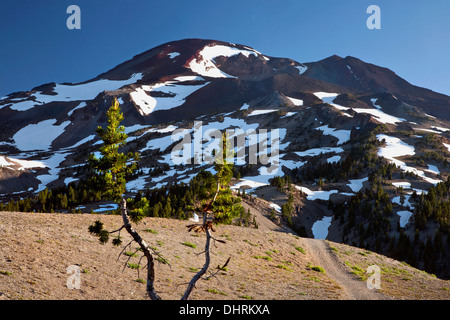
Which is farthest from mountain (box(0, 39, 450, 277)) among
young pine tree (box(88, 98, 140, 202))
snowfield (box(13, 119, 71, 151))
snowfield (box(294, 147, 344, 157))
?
young pine tree (box(88, 98, 140, 202))

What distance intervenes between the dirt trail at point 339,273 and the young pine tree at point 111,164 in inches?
633

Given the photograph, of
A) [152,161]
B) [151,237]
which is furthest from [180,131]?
[151,237]

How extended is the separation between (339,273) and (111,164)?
2329 centimetres

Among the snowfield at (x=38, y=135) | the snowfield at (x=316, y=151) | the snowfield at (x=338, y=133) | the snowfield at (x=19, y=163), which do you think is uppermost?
the snowfield at (x=38, y=135)

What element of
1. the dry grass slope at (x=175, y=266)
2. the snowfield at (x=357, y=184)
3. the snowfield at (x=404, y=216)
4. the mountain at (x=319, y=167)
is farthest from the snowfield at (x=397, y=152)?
the dry grass slope at (x=175, y=266)

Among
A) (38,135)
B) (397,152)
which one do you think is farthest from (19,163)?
(397,152)

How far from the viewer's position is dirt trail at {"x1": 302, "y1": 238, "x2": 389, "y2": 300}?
19141mm

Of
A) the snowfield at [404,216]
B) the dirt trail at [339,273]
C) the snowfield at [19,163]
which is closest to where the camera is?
the dirt trail at [339,273]

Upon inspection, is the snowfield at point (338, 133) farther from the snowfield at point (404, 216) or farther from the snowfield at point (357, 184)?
the snowfield at point (404, 216)

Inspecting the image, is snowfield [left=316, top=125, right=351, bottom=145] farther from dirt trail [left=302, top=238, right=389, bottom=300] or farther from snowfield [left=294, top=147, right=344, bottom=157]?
dirt trail [left=302, top=238, right=389, bottom=300]

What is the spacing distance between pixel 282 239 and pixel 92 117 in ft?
635

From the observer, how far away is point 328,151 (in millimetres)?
105625

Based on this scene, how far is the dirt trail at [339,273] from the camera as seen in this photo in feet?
62.8

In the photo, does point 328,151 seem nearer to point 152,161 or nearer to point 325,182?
point 325,182
